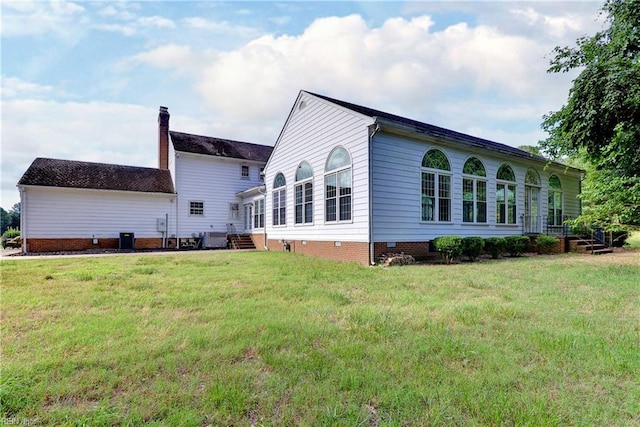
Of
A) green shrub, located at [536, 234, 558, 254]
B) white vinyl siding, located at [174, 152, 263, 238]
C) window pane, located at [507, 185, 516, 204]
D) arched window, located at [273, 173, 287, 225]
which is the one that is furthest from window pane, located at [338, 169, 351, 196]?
white vinyl siding, located at [174, 152, 263, 238]

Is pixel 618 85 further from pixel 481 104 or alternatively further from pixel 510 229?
pixel 481 104

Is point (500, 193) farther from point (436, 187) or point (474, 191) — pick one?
point (436, 187)

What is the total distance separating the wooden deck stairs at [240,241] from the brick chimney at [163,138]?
24.4 feet

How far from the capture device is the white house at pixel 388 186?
11.0 m

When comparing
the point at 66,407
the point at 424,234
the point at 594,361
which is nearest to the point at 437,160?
the point at 424,234

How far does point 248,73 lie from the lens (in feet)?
46.0

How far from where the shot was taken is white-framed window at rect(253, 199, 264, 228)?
65.4 ft

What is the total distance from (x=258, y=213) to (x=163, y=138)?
949 cm

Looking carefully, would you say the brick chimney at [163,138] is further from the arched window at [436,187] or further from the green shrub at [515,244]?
the green shrub at [515,244]

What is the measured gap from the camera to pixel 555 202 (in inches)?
679

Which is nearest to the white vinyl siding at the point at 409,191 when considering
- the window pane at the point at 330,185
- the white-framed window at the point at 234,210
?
the window pane at the point at 330,185

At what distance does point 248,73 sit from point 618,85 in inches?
501

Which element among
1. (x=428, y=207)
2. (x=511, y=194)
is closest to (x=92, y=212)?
(x=428, y=207)

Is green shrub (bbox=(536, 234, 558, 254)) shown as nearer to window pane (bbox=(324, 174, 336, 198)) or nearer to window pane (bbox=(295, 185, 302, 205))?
window pane (bbox=(324, 174, 336, 198))
